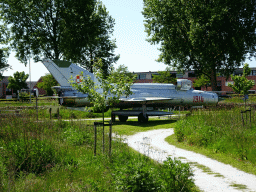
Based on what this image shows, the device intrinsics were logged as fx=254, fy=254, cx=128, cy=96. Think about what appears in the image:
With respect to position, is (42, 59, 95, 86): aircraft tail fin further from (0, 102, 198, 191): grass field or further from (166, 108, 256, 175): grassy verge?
(0, 102, 198, 191): grass field

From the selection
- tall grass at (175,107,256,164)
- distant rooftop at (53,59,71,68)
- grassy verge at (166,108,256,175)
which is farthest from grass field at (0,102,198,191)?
distant rooftop at (53,59,71,68)

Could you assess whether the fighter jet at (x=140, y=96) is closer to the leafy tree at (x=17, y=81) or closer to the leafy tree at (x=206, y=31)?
the leafy tree at (x=206, y=31)

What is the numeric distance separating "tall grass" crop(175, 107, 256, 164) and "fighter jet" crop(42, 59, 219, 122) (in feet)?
25.6

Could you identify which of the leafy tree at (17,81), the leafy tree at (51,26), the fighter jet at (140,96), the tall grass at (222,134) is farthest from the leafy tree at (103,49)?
the leafy tree at (17,81)

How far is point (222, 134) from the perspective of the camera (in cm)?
1135

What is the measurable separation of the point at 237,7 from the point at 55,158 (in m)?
33.2

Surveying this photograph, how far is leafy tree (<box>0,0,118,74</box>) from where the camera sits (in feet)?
129

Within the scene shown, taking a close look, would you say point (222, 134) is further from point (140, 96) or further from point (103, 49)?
point (103, 49)

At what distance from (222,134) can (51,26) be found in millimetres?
36857

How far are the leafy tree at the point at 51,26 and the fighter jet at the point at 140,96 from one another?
743 inches

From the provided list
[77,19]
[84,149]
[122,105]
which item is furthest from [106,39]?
[84,149]

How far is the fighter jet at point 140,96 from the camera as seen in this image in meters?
21.5

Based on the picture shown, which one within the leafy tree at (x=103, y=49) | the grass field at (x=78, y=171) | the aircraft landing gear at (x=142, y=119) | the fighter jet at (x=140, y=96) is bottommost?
the aircraft landing gear at (x=142, y=119)

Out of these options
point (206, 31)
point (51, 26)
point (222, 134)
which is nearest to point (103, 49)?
point (51, 26)
